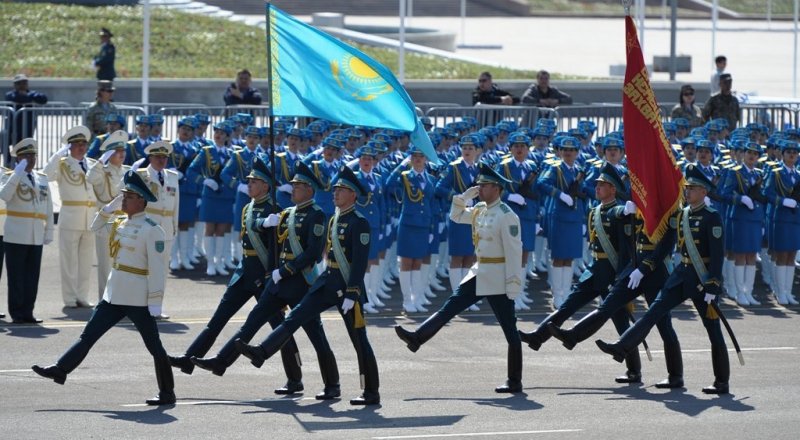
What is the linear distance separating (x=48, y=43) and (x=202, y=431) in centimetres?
2518

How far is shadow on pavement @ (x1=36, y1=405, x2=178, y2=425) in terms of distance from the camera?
11898 millimetres

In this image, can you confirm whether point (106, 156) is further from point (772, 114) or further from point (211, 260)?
point (772, 114)

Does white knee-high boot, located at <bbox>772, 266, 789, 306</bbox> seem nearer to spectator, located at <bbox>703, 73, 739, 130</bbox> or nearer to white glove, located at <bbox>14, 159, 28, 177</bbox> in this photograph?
spectator, located at <bbox>703, 73, 739, 130</bbox>

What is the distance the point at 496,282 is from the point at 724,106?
1220 centimetres

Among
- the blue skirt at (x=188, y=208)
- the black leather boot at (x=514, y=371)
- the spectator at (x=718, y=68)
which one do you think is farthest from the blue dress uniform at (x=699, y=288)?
the spectator at (x=718, y=68)

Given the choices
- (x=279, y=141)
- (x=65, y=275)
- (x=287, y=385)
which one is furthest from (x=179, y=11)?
(x=287, y=385)

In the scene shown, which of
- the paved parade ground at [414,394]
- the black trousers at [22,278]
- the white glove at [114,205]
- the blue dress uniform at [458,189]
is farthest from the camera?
the blue dress uniform at [458,189]

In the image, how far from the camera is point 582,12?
61.8 meters

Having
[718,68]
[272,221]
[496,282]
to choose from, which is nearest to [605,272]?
[496,282]

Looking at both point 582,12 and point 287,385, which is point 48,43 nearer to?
point 287,385

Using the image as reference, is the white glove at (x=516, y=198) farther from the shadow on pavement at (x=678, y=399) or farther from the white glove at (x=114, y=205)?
the white glove at (x=114, y=205)

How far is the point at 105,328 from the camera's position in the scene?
1265cm

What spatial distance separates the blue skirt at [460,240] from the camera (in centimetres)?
1819

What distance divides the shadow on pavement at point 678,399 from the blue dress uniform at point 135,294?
328 cm
